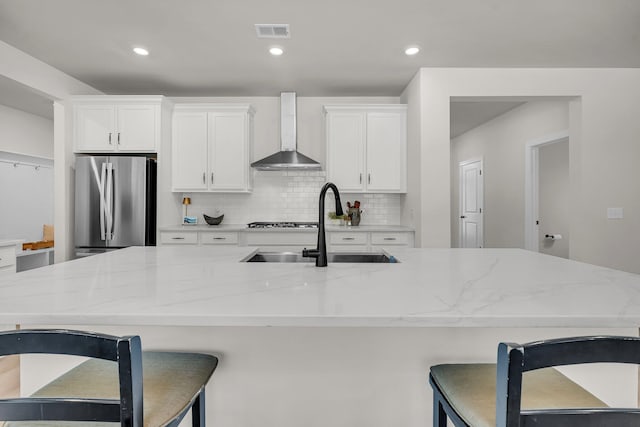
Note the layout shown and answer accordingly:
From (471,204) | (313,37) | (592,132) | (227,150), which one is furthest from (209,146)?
(471,204)

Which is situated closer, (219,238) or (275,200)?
(219,238)

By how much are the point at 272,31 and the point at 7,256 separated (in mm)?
2976

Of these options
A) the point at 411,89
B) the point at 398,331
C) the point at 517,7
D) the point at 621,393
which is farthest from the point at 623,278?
the point at 411,89

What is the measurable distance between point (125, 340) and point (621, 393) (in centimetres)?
154

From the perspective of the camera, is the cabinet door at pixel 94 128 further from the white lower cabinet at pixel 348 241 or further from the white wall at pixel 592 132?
the white wall at pixel 592 132

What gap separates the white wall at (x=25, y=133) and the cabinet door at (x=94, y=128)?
227 cm

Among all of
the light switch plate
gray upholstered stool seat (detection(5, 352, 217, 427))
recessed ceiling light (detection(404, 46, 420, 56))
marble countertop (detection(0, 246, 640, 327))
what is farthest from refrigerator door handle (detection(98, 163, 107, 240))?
the light switch plate

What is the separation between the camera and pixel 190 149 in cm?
422

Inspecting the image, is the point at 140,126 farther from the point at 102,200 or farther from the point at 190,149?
the point at 102,200

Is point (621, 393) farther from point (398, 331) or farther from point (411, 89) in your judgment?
point (411, 89)

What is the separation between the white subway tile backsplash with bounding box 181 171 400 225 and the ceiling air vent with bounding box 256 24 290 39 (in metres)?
1.85

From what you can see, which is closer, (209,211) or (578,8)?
(578,8)

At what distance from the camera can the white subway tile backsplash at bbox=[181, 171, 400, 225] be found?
15.0ft

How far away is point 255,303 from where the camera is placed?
1.00 m
